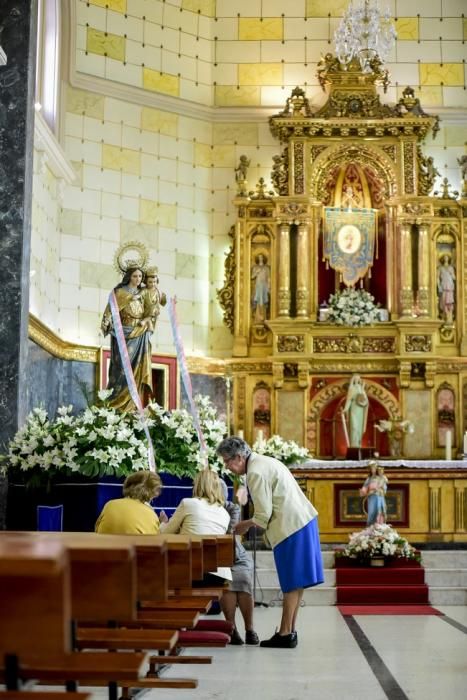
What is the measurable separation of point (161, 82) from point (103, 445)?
10755 millimetres

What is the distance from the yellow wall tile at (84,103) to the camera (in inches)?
709

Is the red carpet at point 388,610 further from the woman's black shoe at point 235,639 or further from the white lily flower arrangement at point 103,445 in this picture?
the woman's black shoe at point 235,639

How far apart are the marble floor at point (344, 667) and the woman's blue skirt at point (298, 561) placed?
504 millimetres

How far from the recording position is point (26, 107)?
38.4ft

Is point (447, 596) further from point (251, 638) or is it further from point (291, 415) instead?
point (291, 415)

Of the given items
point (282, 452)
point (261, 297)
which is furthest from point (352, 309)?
point (282, 452)

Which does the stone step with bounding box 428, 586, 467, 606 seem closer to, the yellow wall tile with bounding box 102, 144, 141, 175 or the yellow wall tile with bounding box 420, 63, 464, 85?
the yellow wall tile with bounding box 102, 144, 141, 175

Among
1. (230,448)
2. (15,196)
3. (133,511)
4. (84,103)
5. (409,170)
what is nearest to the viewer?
(133,511)

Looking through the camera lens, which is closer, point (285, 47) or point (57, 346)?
point (57, 346)

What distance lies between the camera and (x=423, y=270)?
1881cm

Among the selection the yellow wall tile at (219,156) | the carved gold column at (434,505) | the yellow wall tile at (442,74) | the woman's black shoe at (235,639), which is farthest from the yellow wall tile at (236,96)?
the woman's black shoe at (235,639)

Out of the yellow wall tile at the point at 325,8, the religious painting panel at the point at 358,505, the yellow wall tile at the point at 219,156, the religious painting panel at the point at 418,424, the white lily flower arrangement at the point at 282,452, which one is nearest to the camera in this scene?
the white lily flower arrangement at the point at 282,452

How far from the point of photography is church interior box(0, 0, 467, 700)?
17.9 metres

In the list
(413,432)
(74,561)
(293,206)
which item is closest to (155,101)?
(293,206)
